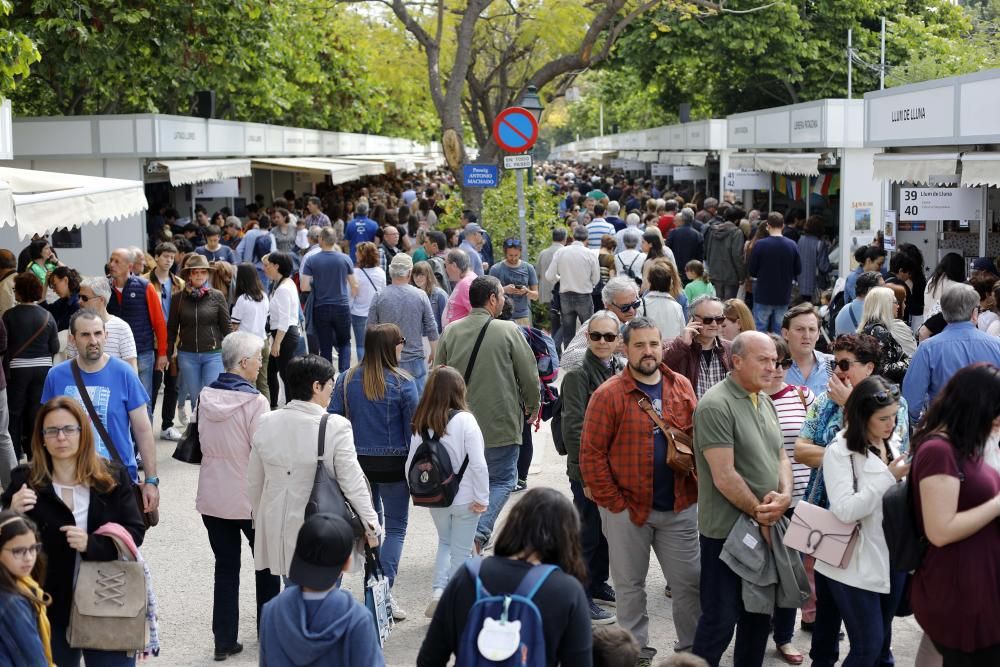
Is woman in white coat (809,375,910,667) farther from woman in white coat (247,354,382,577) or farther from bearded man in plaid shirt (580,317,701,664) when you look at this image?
woman in white coat (247,354,382,577)

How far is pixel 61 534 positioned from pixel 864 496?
10.2ft

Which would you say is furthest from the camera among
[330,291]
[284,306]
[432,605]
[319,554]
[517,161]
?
[517,161]

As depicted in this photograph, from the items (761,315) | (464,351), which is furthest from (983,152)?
(464,351)

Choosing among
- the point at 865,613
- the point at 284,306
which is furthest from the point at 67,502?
the point at 284,306

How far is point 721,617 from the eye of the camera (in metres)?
5.46

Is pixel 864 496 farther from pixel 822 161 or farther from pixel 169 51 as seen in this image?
pixel 169 51

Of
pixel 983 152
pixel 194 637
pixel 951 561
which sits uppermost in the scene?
pixel 983 152

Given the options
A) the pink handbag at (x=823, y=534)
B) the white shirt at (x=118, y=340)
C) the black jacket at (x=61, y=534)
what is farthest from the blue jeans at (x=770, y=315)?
the black jacket at (x=61, y=534)

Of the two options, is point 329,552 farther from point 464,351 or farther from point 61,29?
point 61,29

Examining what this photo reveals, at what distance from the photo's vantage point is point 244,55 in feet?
70.8

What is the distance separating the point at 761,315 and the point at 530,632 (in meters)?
11.8

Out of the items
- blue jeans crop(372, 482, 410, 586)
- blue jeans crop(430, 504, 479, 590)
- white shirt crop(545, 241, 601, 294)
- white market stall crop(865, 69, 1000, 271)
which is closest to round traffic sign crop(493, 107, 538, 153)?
white shirt crop(545, 241, 601, 294)

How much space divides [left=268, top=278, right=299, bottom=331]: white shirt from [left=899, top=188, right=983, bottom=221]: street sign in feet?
21.0

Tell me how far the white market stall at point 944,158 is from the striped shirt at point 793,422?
594cm
